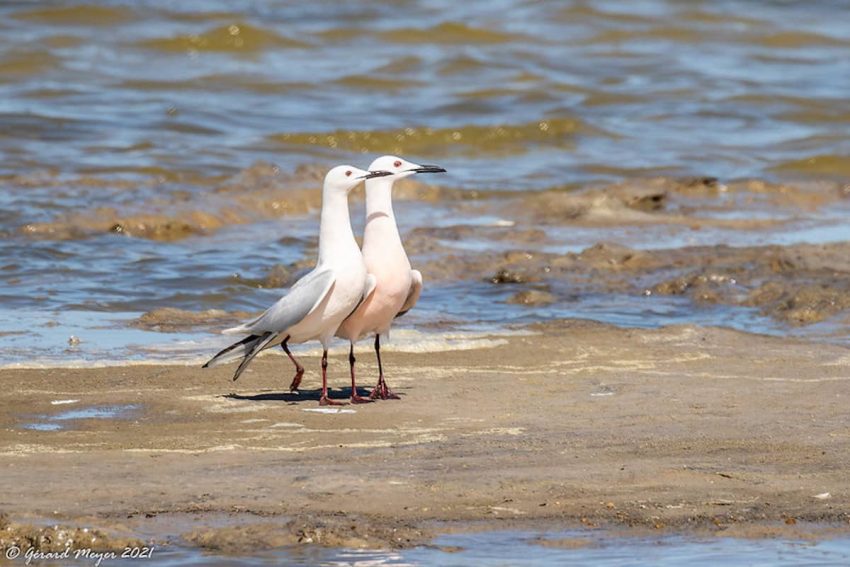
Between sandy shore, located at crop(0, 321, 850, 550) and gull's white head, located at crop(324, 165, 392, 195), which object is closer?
sandy shore, located at crop(0, 321, 850, 550)

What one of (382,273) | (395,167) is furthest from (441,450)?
(395,167)

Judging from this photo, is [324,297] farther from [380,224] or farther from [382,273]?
[380,224]

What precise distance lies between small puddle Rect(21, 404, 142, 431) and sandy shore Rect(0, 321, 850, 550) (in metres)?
0.04

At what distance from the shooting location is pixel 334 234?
7785mm

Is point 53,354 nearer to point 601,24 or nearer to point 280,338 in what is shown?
point 280,338

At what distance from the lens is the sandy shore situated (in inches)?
233

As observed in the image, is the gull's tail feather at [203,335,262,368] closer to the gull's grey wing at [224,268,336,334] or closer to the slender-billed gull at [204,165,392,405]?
the slender-billed gull at [204,165,392,405]

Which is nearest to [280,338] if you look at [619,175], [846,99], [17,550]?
[17,550]

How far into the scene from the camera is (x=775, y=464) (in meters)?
6.64

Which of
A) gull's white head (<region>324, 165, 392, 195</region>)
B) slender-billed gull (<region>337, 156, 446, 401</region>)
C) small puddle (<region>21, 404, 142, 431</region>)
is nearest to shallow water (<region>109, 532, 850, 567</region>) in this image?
small puddle (<region>21, 404, 142, 431</region>)

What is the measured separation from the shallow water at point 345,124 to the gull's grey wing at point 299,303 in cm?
156

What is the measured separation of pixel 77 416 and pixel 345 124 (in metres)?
13.2

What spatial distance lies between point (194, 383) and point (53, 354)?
1264mm

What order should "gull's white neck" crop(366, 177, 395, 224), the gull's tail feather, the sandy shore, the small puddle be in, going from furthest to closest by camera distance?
"gull's white neck" crop(366, 177, 395, 224), the gull's tail feather, the small puddle, the sandy shore
